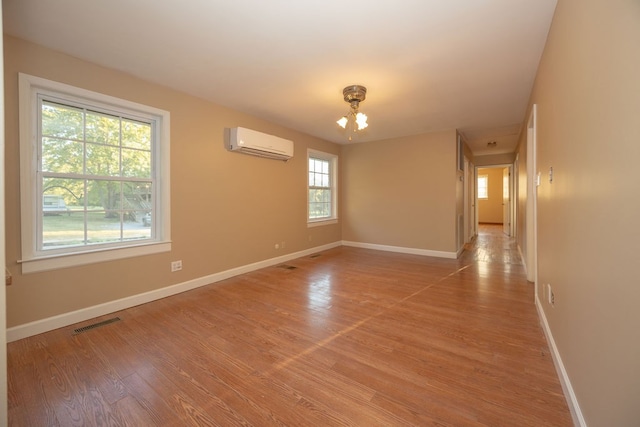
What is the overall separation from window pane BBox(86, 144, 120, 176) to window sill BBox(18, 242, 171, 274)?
0.79 metres

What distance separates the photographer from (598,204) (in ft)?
3.72

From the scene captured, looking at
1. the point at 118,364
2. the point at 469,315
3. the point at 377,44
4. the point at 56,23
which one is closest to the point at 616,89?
the point at 377,44

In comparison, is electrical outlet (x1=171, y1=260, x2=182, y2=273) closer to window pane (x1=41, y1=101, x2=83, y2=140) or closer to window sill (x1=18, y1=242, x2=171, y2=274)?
window sill (x1=18, y1=242, x2=171, y2=274)

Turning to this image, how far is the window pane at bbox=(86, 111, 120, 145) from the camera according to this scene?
103 inches

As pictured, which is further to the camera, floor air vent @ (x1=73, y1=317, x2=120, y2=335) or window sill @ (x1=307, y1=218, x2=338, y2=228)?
window sill @ (x1=307, y1=218, x2=338, y2=228)

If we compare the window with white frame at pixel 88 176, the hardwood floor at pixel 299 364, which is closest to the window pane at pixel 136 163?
the window with white frame at pixel 88 176

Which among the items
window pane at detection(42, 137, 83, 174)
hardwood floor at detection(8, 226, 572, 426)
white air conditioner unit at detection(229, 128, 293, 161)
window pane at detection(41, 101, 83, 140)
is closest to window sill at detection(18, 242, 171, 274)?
hardwood floor at detection(8, 226, 572, 426)

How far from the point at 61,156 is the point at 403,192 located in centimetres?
514

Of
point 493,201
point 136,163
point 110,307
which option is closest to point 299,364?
point 110,307

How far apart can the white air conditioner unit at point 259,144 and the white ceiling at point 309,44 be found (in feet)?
1.42

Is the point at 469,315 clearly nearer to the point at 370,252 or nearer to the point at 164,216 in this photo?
the point at 370,252

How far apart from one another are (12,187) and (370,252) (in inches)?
200

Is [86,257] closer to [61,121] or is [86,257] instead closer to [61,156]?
[61,156]

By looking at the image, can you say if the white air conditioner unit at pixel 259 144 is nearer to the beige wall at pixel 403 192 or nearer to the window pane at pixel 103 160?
the window pane at pixel 103 160
